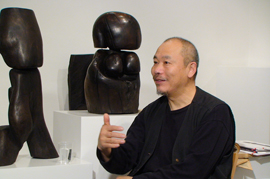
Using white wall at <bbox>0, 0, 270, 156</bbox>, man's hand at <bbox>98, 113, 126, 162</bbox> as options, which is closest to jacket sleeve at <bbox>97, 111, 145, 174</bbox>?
man's hand at <bbox>98, 113, 126, 162</bbox>

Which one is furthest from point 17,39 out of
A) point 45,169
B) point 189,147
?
point 189,147

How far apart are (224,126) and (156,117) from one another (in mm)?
401

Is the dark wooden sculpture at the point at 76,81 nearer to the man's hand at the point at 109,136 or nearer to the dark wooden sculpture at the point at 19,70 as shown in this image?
the dark wooden sculpture at the point at 19,70

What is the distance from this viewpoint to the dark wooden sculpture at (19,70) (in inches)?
79.6

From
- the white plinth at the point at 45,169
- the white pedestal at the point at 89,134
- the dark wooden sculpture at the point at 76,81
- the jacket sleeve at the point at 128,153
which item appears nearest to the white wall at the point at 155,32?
the dark wooden sculpture at the point at 76,81

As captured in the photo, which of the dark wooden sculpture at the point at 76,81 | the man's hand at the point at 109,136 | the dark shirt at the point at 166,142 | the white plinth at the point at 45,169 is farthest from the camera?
the dark wooden sculpture at the point at 76,81

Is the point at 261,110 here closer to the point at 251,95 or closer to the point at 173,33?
the point at 251,95

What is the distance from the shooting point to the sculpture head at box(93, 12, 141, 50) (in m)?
2.37

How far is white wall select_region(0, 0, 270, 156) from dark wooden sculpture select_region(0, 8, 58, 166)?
3.03 ft

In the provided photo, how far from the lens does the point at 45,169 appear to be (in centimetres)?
198

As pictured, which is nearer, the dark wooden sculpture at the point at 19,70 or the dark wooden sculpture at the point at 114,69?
the dark wooden sculpture at the point at 19,70

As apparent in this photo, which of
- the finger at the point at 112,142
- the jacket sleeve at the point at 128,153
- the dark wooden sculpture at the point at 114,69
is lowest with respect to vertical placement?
the jacket sleeve at the point at 128,153

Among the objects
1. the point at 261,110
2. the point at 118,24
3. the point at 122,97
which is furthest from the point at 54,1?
the point at 261,110

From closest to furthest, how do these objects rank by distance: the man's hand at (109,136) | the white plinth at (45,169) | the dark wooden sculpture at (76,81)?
the man's hand at (109,136)
the white plinth at (45,169)
the dark wooden sculpture at (76,81)
